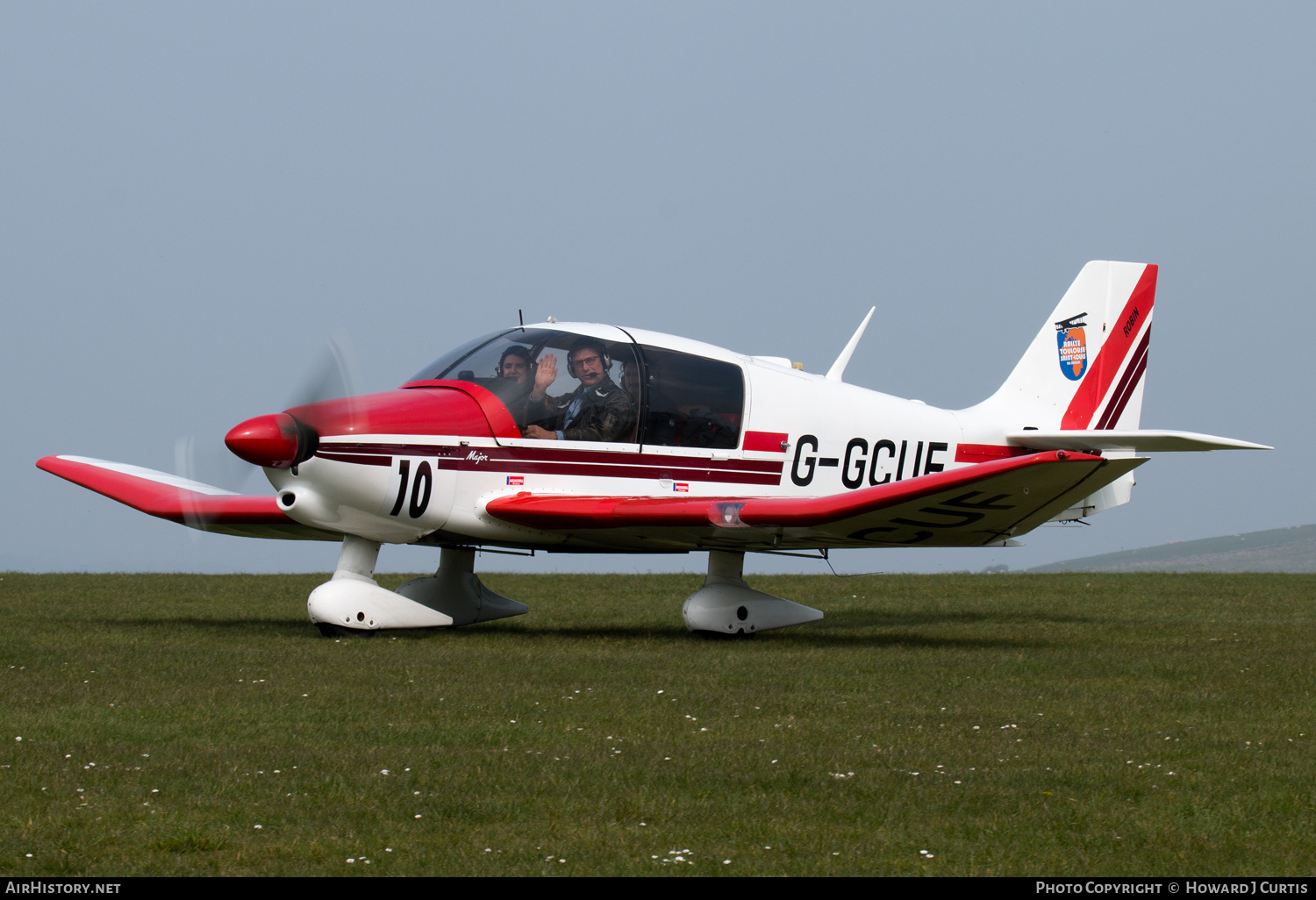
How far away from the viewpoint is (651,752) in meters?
6.43

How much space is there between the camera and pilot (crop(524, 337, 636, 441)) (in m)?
11.7

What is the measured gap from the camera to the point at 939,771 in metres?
6.04

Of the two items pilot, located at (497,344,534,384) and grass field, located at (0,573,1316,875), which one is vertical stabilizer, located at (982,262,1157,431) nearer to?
grass field, located at (0,573,1316,875)

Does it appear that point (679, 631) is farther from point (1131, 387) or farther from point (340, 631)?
point (1131, 387)

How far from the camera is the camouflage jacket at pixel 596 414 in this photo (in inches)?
459

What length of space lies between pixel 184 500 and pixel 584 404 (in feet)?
15.3

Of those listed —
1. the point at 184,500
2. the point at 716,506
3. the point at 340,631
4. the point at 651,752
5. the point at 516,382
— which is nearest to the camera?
the point at 651,752

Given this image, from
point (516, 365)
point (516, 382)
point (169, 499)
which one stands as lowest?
point (169, 499)

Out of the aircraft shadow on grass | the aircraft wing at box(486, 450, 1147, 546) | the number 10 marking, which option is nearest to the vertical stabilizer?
the aircraft shadow on grass

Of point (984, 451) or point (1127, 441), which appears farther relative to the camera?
point (984, 451)

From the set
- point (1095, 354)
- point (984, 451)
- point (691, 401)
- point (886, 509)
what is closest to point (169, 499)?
point (691, 401)

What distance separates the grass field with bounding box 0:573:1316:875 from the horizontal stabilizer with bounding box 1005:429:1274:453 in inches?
65.2

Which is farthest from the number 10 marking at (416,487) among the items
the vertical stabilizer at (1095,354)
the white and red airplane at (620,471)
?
the vertical stabilizer at (1095,354)

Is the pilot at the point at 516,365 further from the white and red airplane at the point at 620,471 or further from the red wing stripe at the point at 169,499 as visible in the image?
the red wing stripe at the point at 169,499
